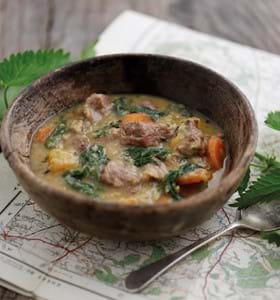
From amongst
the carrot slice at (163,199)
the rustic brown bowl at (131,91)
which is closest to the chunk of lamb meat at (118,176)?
the carrot slice at (163,199)

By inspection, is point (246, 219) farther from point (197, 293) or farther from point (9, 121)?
point (9, 121)

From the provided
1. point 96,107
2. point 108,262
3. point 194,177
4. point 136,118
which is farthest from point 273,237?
point 96,107

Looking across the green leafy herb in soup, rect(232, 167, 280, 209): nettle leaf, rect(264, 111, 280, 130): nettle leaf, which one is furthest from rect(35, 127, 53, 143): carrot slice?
rect(264, 111, 280, 130): nettle leaf

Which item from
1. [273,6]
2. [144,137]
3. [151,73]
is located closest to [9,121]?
[144,137]

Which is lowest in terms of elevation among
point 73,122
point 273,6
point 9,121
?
point 273,6

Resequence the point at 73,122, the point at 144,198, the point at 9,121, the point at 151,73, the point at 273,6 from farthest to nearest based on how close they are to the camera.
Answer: the point at 273,6, the point at 151,73, the point at 73,122, the point at 9,121, the point at 144,198

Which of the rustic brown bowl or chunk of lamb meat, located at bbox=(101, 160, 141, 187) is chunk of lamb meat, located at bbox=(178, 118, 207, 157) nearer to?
the rustic brown bowl

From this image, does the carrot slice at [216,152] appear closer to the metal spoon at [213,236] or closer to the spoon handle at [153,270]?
the metal spoon at [213,236]
